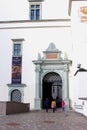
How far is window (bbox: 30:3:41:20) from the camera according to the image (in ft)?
90.5

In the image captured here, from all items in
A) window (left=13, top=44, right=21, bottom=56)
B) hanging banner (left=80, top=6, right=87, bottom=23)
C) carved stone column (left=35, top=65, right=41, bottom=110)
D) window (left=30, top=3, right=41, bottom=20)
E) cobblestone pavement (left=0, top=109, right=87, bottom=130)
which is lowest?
cobblestone pavement (left=0, top=109, right=87, bottom=130)

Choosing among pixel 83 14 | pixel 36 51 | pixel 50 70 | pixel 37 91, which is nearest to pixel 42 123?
pixel 83 14

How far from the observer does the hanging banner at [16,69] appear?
26297mm

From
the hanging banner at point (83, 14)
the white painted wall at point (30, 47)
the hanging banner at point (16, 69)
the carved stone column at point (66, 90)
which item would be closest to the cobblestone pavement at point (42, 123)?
the carved stone column at point (66, 90)

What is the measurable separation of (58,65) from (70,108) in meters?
4.03

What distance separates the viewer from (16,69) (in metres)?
26.5

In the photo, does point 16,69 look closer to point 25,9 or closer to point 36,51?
point 36,51

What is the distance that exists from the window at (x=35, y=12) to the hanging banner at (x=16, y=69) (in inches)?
167

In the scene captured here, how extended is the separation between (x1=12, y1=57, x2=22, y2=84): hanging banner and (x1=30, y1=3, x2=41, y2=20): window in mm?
4244

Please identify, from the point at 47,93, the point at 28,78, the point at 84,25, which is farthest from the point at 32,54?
the point at 84,25

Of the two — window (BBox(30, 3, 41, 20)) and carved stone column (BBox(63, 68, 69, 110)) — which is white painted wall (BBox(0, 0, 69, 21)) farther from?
carved stone column (BBox(63, 68, 69, 110))

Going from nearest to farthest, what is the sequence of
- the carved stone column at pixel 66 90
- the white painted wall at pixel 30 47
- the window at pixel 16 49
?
the carved stone column at pixel 66 90, the white painted wall at pixel 30 47, the window at pixel 16 49

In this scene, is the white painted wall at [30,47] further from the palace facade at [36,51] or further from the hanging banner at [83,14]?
the hanging banner at [83,14]

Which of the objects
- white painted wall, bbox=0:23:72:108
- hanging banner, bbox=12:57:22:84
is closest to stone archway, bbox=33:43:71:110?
white painted wall, bbox=0:23:72:108
